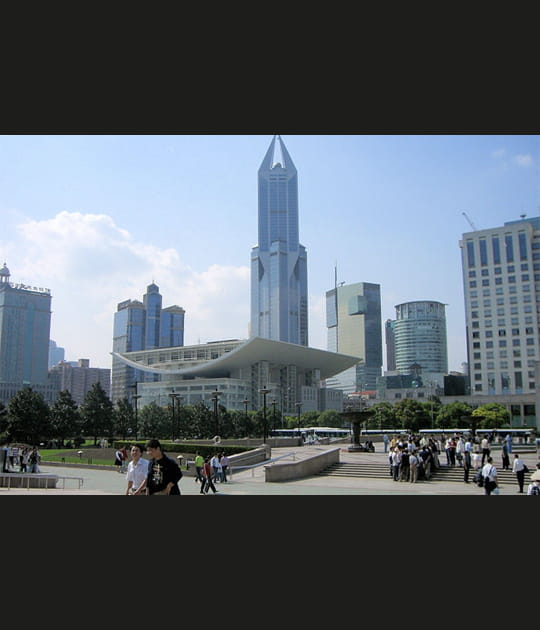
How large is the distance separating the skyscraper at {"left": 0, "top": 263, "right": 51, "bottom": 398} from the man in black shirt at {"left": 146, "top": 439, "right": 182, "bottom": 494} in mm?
130620

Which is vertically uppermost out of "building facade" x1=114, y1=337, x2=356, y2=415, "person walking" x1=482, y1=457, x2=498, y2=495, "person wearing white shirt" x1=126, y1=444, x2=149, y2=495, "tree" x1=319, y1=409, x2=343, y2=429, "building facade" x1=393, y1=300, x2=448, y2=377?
"building facade" x1=393, y1=300, x2=448, y2=377

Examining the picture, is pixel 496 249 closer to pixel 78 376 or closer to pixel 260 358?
pixel 260 358

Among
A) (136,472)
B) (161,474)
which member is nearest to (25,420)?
(136,472)

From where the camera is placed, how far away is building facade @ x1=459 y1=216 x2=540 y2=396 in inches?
3740

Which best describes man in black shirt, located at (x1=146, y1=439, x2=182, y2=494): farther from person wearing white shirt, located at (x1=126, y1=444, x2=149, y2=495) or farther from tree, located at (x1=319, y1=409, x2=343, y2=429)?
tree, located at (x1=319, y1=409, x2=343, y2=429)

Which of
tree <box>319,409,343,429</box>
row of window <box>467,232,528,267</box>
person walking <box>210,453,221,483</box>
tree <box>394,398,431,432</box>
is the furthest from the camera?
row of window <box>467,232,528,267</box>

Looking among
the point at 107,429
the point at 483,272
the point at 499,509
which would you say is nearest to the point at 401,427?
the point at 107,429

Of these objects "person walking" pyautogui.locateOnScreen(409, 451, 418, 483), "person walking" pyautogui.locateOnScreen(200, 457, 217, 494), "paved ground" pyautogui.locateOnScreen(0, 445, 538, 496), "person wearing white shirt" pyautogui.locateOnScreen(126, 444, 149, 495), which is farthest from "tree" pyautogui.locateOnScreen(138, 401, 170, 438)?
"person wearing white shirt" pyautogui.locateOnScreen(126, 444, 149, 495)

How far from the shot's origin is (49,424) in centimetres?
3869

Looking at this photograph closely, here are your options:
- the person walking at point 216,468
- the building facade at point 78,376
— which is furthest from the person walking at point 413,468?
the building facade at point 78,376

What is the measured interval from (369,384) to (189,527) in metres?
193

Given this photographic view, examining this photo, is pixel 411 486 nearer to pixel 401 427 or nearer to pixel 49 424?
pixel 49 424

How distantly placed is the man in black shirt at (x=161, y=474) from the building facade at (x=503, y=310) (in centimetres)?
9505

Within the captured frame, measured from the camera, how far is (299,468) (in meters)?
18.6
